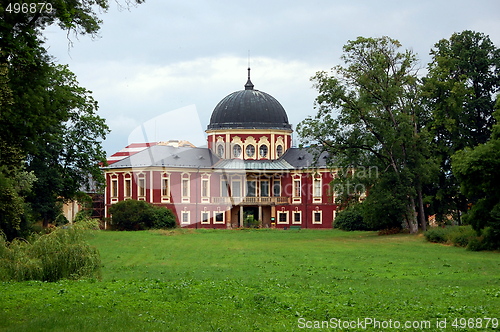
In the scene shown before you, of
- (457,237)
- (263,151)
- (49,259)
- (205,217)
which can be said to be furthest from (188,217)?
(49,259)

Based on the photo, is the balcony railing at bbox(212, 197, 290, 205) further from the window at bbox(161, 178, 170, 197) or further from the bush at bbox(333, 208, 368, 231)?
the bush at bbox(333, 208, 368, 231)

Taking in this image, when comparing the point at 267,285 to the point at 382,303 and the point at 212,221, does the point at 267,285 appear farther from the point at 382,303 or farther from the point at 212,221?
the point at 212,221

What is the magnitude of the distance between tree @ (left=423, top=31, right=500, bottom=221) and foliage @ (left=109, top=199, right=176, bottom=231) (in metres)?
24.4

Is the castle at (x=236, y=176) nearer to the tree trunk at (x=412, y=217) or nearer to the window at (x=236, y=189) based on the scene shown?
the window at (x=236, y=189)

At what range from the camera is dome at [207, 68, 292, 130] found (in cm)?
7531

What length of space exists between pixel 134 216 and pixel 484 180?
3606 centimetres

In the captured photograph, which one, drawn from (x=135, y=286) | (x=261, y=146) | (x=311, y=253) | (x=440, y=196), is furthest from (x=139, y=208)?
(x=135, y=286)

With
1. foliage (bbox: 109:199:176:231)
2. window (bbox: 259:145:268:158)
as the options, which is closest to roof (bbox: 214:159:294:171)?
window (bbox: 259:145:268:158)

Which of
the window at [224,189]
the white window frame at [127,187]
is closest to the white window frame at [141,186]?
the white window frame at [127,187]

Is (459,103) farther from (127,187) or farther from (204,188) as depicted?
(127,187)

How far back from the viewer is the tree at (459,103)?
47.0 m

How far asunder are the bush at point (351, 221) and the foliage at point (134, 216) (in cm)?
1558

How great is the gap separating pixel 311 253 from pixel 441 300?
1766 centimetres

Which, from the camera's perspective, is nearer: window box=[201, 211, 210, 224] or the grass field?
the grass field
